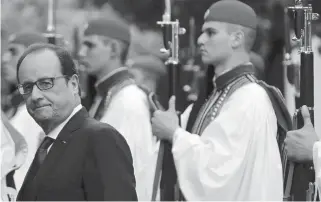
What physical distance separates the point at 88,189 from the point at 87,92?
7.25m

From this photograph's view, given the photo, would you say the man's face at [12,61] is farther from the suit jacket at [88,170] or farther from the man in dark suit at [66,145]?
the suit jacket at [88,170]

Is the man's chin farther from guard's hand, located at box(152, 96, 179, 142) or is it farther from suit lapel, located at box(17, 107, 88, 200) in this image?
guard's hand, located at box(152, 96, 179, 142)

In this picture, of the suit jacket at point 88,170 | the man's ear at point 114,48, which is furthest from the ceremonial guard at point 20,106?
the suit jacket at point 88,170

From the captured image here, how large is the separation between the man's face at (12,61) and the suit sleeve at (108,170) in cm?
520

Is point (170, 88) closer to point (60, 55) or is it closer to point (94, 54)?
point (94, 54)

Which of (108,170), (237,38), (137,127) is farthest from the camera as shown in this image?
(137,127)

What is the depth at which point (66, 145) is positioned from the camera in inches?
185

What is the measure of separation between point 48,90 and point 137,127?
4.02 m

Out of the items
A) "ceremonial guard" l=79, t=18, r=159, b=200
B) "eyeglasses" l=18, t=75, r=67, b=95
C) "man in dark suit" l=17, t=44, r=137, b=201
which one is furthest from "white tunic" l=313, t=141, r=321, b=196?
"ceremonial guard" l=79, t=18, r=159, b=200

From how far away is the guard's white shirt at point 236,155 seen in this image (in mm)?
7113

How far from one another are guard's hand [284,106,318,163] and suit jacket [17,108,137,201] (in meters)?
2.22

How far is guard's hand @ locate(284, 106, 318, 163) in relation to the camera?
Answer: 21.7 feet

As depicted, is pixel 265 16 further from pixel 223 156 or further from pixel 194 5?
pixel 223 156

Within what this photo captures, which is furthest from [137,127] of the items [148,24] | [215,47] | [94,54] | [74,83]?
[148,24]
